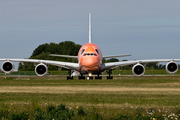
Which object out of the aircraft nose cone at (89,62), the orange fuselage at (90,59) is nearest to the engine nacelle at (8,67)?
the orange fuselage at (90,59)

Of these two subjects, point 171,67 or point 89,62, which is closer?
point 89,62

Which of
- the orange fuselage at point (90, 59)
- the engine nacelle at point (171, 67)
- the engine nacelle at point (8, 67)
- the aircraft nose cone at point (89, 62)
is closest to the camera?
the aircraft nose cone at point (89, 62)

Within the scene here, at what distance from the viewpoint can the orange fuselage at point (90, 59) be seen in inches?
1460

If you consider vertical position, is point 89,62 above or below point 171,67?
above

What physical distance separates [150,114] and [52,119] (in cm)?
320

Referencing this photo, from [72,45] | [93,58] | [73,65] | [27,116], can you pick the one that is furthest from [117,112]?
[72,45]

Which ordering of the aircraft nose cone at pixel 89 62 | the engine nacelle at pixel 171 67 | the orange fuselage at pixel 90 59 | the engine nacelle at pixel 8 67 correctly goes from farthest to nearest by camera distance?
the engine nacelle at pixel 171 67 < the engine nacelle at pixel 8 67 < the orange fuselage at pixel 90 59 < the aircraft nose cone at pixel 89 62

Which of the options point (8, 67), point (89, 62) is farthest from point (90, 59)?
point (8, 67)

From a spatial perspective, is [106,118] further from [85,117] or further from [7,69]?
[7,69]

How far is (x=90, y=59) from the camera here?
121ft

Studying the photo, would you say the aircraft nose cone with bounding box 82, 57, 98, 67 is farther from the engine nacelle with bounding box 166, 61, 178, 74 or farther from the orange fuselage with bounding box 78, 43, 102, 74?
the engine nacelle with bounding box 166, 61, 178, 74

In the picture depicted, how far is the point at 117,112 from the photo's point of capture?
40.9 ft

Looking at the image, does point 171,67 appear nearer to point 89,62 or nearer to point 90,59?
point 90,59

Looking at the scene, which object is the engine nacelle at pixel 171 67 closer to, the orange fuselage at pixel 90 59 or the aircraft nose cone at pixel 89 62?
the orange fuselage at pixel 90 59
